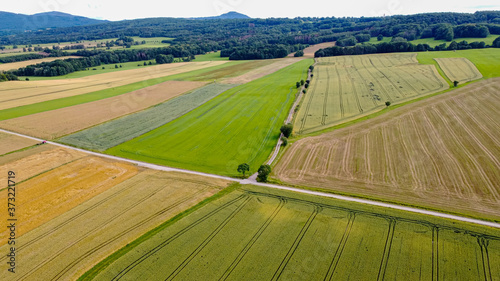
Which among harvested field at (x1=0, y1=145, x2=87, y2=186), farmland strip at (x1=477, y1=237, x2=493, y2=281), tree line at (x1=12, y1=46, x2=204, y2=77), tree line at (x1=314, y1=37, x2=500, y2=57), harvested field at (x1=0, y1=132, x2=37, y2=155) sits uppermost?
tree line at (x1=314, y1=37, x2=500, y2=57)

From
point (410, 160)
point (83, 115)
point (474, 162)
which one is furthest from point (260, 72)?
point (474, 162)

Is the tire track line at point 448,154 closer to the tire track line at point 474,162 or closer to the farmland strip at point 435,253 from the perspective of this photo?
the tire track line at point 474,162

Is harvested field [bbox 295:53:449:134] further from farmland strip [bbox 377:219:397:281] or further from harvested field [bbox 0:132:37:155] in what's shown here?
→ harvested field [bbox 0:132:37:155]

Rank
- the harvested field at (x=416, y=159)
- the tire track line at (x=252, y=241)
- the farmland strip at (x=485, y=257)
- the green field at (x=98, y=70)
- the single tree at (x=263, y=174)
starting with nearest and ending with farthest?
the farmland strip at (x=485, y=257), the tire track line at (x=252, y=241), the harvested field at (x=416, y=159), the single tree at (x=263, y=174), the green field at (x=98, y=70)

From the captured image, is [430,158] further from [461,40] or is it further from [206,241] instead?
[461,40]

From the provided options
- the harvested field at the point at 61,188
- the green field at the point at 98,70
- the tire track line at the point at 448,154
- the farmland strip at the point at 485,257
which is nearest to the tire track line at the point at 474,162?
the tire track line at the point at 448,154

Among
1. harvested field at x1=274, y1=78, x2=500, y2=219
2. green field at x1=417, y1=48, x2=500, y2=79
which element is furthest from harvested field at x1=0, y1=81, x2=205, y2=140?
green field at x1=417, y1=48, x2=500, y2=79
